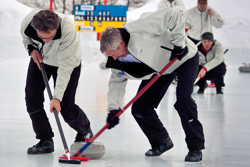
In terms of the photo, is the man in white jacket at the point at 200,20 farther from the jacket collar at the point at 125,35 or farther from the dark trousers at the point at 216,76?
the jacket collar at the point at 125,35

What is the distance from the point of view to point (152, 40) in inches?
93.5

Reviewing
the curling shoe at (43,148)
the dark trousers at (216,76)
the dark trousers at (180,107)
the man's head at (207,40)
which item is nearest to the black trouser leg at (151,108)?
the dark trousers at (180,107)

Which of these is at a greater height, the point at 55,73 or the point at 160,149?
the point at 55,73

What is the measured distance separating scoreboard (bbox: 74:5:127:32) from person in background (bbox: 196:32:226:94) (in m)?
6.13

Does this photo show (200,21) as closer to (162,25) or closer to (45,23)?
(162,25)

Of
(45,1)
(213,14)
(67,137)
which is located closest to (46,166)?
(67,137)

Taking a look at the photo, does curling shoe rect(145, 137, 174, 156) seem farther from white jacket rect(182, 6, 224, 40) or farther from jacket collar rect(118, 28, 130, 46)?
white jacket rect(182, 6, 224, 40)

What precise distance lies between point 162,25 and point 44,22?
2.35ft

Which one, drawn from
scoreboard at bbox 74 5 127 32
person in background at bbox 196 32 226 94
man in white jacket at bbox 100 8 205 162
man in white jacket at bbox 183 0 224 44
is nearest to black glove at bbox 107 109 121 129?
man in white jacket at bbox 100 8 205 162

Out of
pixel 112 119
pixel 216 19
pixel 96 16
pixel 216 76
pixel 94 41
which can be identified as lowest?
pixel 94 41

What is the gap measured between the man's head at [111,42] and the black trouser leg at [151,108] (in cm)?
54

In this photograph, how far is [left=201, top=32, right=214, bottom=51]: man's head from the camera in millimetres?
5593

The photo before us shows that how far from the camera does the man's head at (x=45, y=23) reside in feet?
7.52

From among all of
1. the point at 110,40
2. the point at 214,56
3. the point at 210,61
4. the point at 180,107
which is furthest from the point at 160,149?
the point at 214,56
